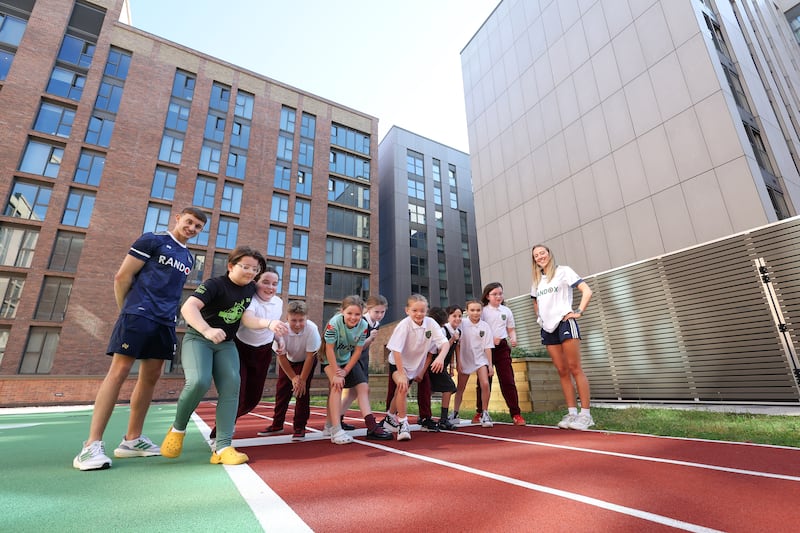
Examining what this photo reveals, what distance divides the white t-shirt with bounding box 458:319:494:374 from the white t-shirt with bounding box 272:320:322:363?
2143 mm

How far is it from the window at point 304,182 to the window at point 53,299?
15482 mm

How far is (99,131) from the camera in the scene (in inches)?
928

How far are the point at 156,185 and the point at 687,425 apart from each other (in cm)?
2897

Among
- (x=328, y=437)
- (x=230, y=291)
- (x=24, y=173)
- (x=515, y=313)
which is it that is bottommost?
(x=328, y=437)

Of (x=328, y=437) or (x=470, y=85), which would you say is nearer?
(x=328, y=437)

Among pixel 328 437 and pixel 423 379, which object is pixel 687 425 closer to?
pixel 423 379

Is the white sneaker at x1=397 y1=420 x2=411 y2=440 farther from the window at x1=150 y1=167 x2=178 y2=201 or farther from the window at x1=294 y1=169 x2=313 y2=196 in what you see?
the window at x1=294 y1=169 x2=313 y2=196

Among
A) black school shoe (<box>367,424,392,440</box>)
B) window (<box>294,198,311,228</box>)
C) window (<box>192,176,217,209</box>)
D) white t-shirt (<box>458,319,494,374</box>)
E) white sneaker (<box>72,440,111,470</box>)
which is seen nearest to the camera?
white sneaker (<box>72,440,111,470</box>)

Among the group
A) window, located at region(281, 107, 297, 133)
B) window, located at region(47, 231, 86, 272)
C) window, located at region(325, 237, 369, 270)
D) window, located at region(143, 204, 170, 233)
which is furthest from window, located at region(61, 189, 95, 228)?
window, located at region(325, 237, 369, 270)

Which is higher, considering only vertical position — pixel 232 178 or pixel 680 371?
pixel 232 178

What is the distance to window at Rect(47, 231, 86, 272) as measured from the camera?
20875 millimetres

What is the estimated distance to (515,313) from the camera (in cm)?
1374

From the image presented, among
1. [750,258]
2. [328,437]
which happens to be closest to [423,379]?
[328,437]

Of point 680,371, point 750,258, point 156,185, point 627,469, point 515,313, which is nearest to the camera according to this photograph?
point 627,469
